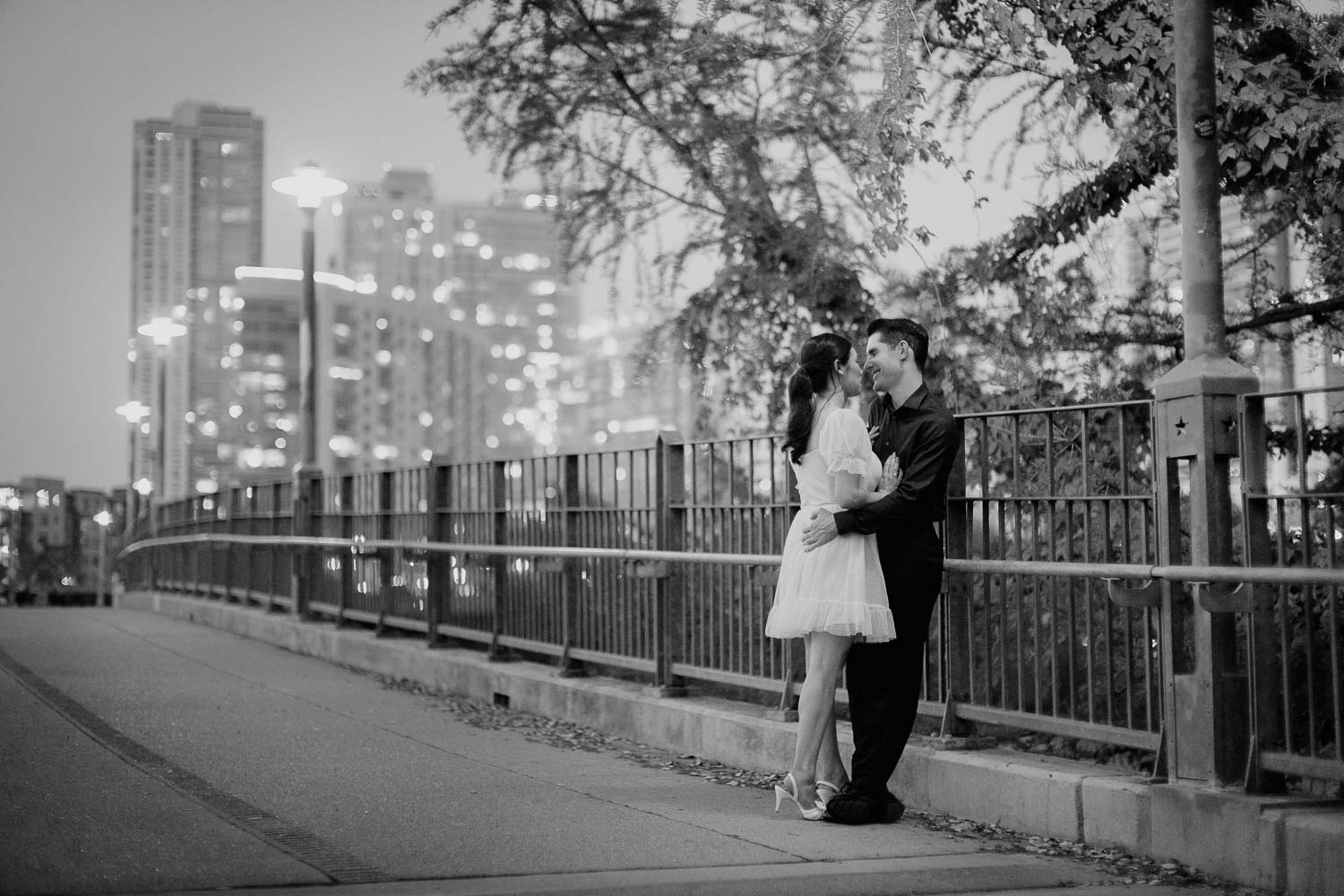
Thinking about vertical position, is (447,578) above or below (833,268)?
below

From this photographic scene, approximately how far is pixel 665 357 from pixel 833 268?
206cm

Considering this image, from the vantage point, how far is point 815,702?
21.5 ft

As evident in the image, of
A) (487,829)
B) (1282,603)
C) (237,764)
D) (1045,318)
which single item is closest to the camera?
(1282,603)

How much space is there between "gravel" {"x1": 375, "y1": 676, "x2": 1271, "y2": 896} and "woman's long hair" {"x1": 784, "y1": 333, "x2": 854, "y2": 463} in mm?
1758

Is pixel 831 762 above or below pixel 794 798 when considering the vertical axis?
above

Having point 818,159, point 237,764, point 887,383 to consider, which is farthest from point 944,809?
point 818,159

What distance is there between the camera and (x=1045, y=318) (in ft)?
34.4

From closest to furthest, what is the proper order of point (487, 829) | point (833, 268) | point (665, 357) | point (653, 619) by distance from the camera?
A: point (487, 829), point (653, 619), point (833, 268), point (665, 357)

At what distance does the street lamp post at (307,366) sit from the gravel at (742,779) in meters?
3.78

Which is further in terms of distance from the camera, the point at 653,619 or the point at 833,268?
the point at 833,268

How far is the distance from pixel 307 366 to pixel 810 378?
12.4 meters

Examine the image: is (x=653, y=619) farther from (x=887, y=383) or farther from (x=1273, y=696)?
(x=1273, y=696)

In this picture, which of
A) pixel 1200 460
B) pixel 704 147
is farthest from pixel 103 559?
pixel 1200 460

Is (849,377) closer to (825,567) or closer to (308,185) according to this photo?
(825,567)
